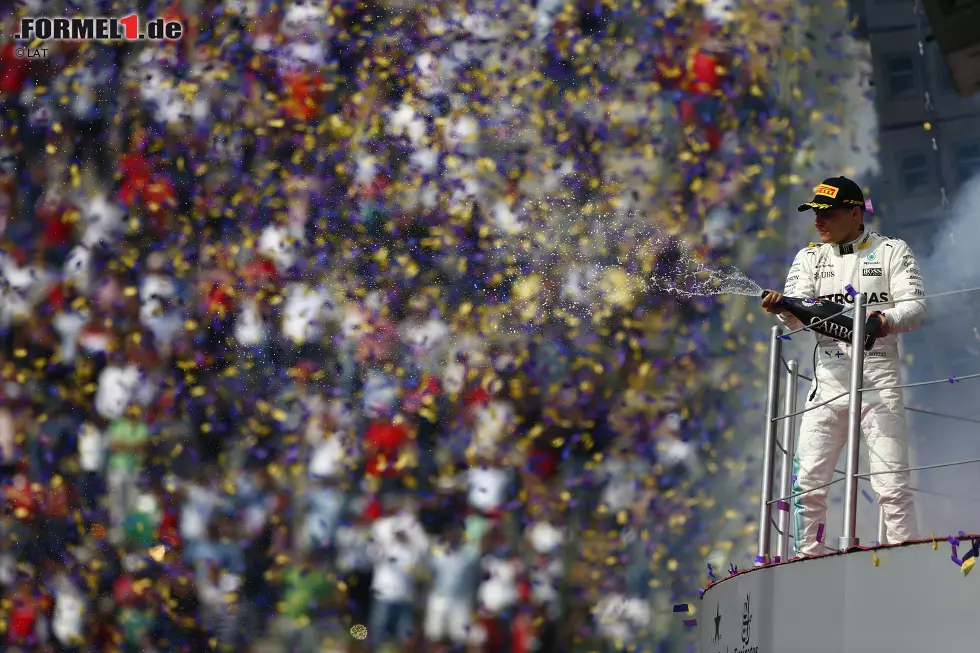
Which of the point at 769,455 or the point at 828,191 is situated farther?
the point at 769,455

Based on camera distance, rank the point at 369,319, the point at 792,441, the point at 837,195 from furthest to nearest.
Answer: the point at 369,319, the point at 792,441, the point at 837,195

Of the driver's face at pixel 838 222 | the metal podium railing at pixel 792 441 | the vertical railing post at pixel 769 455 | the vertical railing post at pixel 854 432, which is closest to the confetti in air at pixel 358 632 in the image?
the metal podium railing at pixel 792 441

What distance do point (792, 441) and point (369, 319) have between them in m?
5.79

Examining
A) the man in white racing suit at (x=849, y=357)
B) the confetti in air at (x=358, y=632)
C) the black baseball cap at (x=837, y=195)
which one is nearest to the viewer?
the man in white racing suit at (x=849, y=357)

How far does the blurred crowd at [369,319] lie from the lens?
889 centimetres

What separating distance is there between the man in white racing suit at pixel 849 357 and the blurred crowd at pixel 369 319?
5.20 m

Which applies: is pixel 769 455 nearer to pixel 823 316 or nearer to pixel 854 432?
pixel 823 316

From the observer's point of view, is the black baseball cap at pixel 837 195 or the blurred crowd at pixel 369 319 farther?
the blurred crowd at pixel 369 319

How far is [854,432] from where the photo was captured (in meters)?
3.07

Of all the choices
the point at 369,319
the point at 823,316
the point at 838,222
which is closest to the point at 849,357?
the point at 823,316

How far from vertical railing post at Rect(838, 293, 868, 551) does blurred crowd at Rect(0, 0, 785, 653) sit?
5718mm

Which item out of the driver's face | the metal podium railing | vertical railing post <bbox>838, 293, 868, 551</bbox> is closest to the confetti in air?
the metal podium railing

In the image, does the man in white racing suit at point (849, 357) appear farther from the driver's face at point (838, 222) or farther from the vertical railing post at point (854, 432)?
the vertical railing post at point (854, 432)

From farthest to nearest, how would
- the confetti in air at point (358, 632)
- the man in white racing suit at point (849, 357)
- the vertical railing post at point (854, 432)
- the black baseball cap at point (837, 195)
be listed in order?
1. the confetti in air at point (358, 632)
2. the black baseball cap at point (837, 195)
3. the man in white racing suit at point (849, 357)
4. the vertical railing post at point (854, 432)
